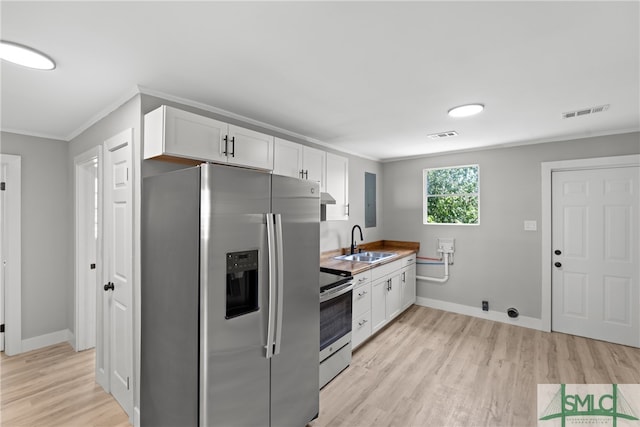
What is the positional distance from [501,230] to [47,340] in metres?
5.73

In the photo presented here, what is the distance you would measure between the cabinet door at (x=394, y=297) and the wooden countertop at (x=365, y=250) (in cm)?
29

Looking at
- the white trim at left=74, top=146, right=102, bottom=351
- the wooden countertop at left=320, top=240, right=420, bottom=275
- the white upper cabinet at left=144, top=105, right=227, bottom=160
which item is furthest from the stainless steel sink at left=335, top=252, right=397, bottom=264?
the white trim at left=74, top=146, right=102, bottom=351

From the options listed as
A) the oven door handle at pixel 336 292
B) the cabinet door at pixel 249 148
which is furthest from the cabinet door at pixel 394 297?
the cabinet door at pixel 249 148

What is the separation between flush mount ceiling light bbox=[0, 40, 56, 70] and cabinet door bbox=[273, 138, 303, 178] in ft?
5.08

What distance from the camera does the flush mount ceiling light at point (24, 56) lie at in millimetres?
1564

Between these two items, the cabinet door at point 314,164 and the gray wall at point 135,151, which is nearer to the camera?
the gray wall at point 135,151

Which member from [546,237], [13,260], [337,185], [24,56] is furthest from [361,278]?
[13,260]

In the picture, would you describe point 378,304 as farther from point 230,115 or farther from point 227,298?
point 230,115

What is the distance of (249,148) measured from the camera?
2451mm

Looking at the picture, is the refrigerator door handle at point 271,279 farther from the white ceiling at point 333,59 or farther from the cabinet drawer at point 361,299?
the cabinet drawer at point 361,299

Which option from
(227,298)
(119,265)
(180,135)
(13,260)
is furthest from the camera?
(13,260)

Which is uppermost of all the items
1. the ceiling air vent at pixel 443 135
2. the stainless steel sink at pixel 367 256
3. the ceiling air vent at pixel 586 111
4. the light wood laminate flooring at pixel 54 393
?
the ceiling air vent at pixel 586 111

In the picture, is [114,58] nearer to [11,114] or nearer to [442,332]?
[11,114]

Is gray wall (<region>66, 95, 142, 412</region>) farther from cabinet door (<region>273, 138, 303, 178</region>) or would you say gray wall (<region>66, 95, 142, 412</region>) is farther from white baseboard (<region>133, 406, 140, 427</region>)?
cabinet door (<region>273, 138, 303, 178</region>)
